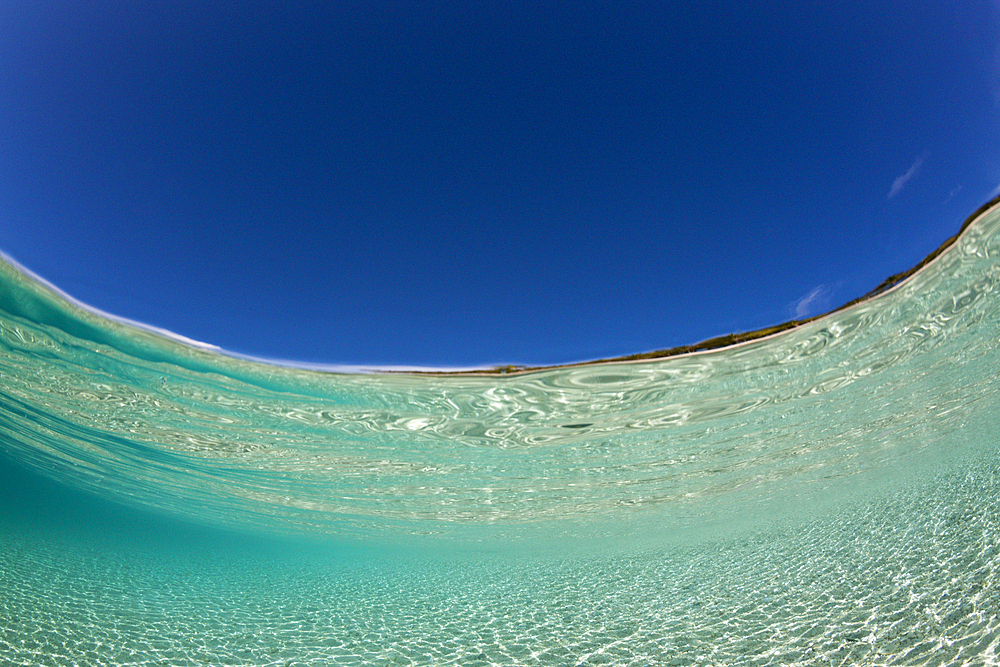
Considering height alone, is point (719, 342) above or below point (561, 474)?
above

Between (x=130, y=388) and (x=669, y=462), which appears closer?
(x=130, y=388)

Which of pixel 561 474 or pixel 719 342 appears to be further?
pixel 561 474

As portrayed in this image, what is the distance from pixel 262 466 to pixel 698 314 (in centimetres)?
1902

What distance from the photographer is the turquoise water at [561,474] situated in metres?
7.84

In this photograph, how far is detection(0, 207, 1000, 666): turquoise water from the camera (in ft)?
25.7

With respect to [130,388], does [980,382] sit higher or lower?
lower

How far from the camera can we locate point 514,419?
42.1 ft

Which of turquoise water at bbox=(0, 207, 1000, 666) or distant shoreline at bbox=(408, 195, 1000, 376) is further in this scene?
distant shoreline at bbox=(408, 195, 1000, 376)

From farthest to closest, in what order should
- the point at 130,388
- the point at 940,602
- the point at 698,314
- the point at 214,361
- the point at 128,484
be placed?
the point at 128,484
the point at 130,388
the point at 214,361
the point at 698,314
the point at 940,602

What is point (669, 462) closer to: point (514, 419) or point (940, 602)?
point (514, 419)

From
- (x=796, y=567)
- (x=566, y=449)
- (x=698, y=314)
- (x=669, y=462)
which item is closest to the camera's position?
(x=698, y=314)

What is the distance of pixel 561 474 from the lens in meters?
17.6

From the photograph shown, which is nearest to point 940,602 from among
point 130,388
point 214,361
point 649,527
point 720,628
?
point 720,628

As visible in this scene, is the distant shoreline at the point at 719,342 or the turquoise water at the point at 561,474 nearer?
the turquoise water at the point at 561,474
